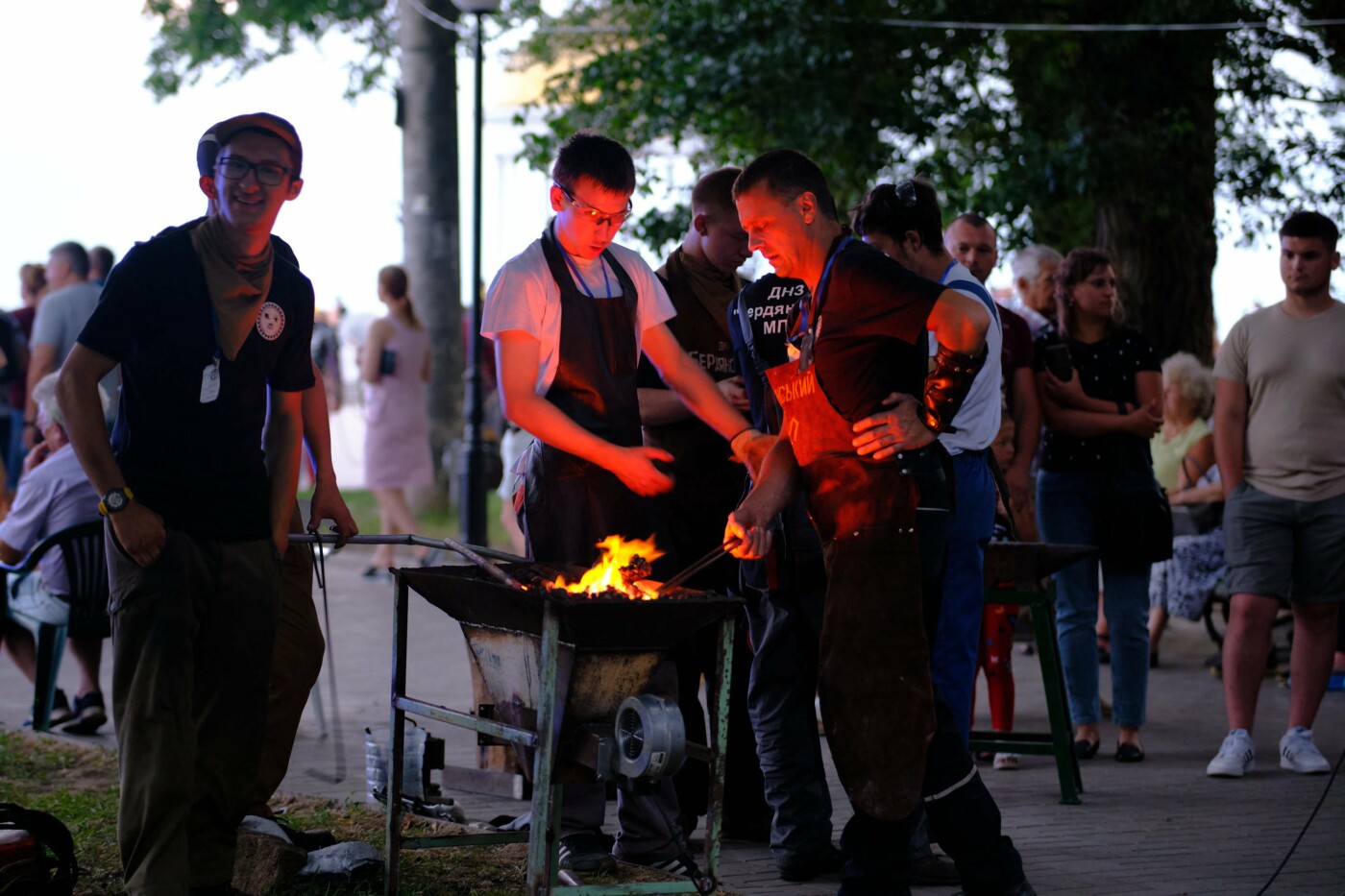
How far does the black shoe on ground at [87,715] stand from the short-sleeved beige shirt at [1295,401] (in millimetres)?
5397

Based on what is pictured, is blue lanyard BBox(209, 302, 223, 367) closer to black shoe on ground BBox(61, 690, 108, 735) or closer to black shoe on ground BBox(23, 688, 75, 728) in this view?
black shoe on ground BBox(23, 688, 75, 728)

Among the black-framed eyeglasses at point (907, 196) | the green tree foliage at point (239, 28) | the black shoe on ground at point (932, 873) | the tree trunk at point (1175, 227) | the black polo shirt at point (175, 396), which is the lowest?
the black shoe on ground at point (932, 873)

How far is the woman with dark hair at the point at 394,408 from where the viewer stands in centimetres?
1369

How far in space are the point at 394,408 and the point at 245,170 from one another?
9.38m

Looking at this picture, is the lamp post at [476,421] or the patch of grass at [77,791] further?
the lamp post at [476,421]

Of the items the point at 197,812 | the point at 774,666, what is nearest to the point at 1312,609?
the point at 774,666

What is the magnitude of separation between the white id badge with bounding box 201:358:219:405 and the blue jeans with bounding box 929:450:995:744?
2.25 metres

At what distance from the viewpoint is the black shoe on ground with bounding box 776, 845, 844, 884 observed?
516 centimetres

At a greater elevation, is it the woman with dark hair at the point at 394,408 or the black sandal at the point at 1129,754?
the woman with dark hair at the point at 394,408

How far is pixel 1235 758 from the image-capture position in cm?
673

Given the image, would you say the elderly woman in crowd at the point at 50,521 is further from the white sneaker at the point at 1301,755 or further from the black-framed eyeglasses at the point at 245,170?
the white sneaker at the point at 1301,755

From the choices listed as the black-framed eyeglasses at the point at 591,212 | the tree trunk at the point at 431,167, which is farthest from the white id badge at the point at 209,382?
the tree trunk at the point at 431,167

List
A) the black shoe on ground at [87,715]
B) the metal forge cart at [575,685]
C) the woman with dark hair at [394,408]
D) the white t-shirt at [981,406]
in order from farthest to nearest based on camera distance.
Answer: the woman with dark hair at [394,408]
the black shoe on ground at [87,715]
the white t-shirt at [981,406]
the metal forge cart at [575,685]

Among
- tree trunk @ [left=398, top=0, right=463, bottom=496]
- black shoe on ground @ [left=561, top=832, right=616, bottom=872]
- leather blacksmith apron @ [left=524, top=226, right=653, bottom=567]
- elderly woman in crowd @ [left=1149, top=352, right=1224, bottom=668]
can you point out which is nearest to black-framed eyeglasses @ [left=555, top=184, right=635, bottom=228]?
leather blacksmith apron @ [left=524, top=226, right=653, bottom=567]
